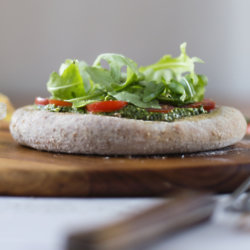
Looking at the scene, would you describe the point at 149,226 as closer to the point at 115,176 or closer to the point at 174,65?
the point at 115,176

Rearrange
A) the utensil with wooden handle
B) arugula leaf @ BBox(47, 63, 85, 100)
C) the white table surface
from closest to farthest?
the utensil with wooden handle < the white table surface < arugula leaf @ BBox(47, 63, 85, 100)

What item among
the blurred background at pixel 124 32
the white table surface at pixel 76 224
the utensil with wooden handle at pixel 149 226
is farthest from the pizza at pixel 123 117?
the blurred background at pixel 124 32

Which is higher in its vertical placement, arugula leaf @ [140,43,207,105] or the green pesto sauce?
arugula leaf @ [140,43,207,105]

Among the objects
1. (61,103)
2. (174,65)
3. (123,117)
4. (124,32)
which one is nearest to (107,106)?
(123,117)

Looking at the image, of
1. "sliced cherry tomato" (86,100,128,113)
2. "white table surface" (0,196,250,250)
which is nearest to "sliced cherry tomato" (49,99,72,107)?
"sliced cherry tomato" (86,100,128,113)

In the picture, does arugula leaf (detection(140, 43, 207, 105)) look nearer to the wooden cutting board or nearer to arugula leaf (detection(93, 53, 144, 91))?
arugula leaf (detection(93, 53, 144, 91))

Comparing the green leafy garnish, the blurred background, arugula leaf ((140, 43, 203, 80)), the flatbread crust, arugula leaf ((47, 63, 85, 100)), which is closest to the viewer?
the flatbread crust
